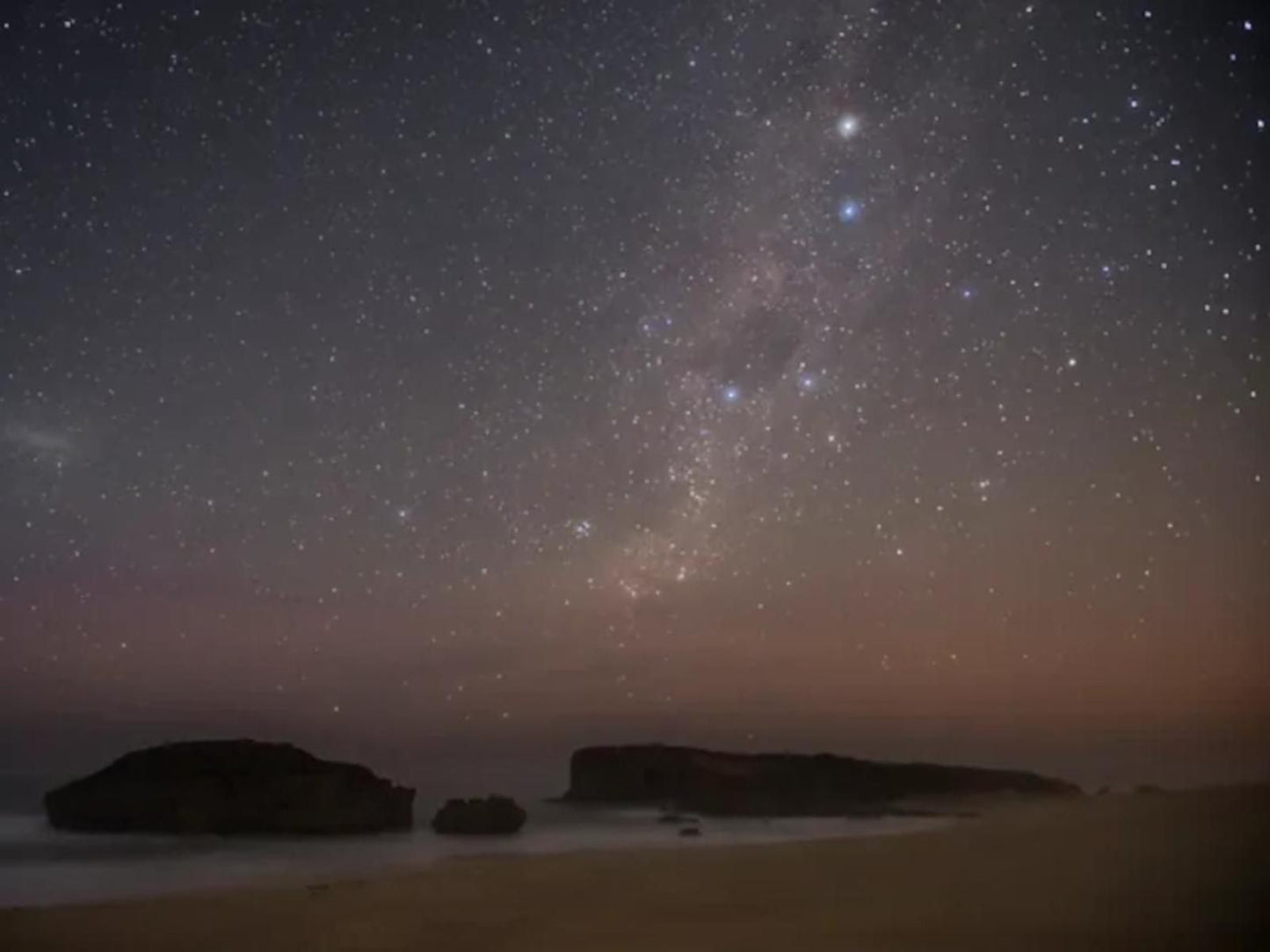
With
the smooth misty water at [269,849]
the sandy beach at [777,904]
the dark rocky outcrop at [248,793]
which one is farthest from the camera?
the dark rocky outcrop at [248,793]

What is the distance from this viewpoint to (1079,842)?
31.4 ft

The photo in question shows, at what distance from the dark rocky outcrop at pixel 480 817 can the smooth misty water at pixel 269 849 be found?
19cm

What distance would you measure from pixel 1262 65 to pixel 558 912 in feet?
19.4

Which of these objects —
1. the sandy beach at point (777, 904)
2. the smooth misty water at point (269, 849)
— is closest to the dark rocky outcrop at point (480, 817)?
the smooth misty water at point (269, 849)

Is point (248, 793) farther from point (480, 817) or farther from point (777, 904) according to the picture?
point (777, 904)

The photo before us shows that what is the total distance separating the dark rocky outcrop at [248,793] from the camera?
12.1 metres

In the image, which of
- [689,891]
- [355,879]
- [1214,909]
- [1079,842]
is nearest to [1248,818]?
[1079,842]

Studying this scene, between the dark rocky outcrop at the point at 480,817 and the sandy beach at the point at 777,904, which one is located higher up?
the dark rocky outcrop at the point at 480,817

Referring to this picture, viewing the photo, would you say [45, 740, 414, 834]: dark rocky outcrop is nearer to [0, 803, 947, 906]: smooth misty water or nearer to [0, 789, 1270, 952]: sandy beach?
[0, 803, 947, 906]: smooth misty water

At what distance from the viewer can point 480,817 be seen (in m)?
13.4

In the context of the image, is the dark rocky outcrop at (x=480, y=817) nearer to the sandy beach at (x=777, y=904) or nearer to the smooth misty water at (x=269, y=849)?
the smooth misty water at (x=269, y=849)

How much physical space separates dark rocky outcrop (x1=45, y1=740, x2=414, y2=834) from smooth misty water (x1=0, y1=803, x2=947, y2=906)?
1.03 ft

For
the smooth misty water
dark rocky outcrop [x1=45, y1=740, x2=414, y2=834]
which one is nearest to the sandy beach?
the smooth misty water

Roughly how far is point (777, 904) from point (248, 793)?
24.1 ft
